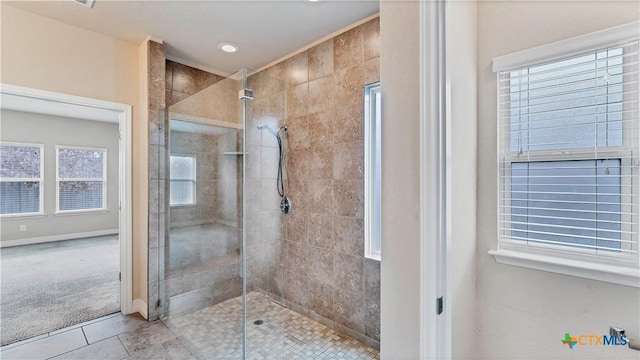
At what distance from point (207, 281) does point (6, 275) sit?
329 cm

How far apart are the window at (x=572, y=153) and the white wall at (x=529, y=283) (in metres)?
0.06

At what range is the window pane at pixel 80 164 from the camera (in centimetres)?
578

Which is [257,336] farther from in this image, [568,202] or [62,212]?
[62,212]

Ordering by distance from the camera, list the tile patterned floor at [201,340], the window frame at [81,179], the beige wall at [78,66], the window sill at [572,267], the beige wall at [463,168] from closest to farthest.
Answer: the window sill at [572,267] → the beige wall at [463,168] → the tile patterned floor at [201,340] → the beige wall at [78,66] → the window frame at [81,179]

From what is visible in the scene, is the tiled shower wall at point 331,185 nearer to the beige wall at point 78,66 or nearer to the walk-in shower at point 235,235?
the walk-in shower at point 235,235

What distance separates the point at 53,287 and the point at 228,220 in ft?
8.73

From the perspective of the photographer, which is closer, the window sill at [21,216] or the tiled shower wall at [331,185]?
the tiled shower wall at [331,185]

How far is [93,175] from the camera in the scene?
6.20m

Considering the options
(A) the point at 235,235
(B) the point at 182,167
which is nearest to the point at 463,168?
(A) the point at 235,235

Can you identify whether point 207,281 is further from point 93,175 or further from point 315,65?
point 93,175

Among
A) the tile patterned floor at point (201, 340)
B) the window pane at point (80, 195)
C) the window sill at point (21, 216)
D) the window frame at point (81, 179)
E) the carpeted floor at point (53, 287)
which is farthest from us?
the window pane at point (80, 195)

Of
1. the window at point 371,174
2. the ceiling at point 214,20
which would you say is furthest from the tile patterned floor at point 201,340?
the ceiling at point 214,20

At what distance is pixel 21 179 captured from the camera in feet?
17.5

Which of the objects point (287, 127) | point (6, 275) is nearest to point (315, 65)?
point (287, 127)
